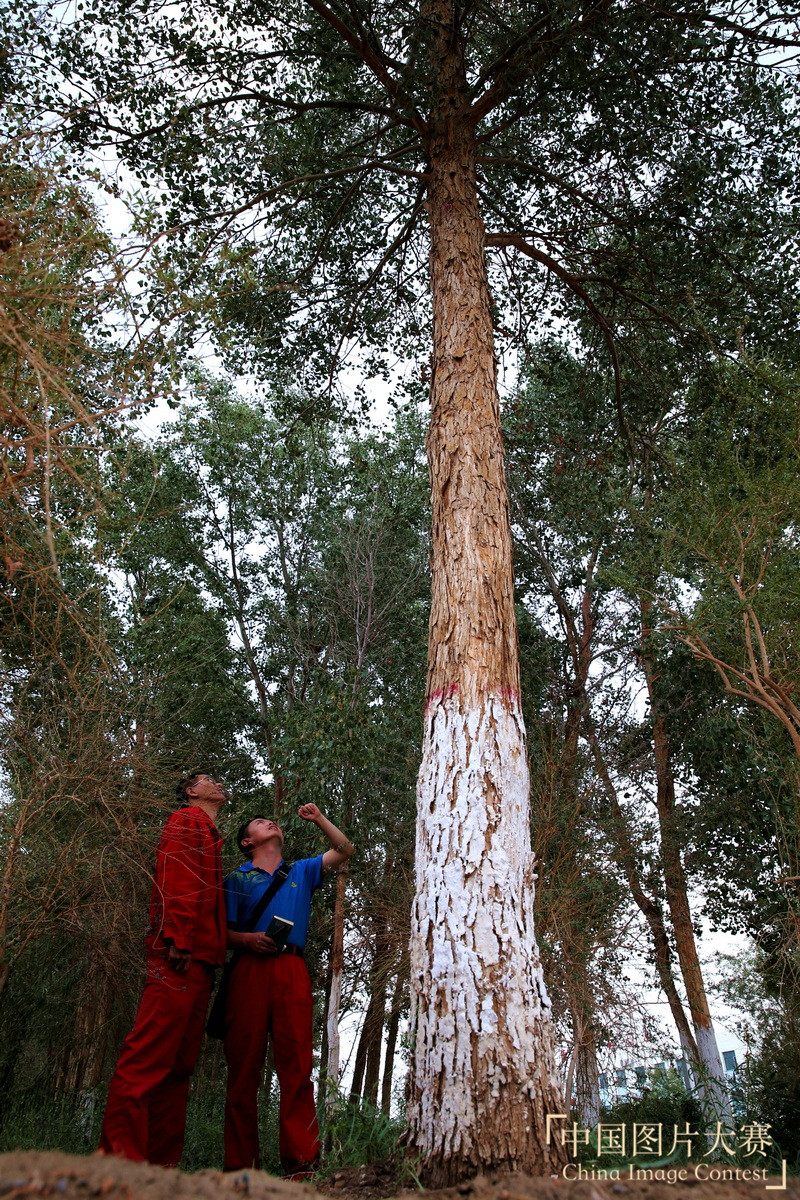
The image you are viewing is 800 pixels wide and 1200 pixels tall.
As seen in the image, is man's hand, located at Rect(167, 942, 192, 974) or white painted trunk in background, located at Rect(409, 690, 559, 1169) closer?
white painted trunk in background, located at Rect(409, 690, 559, 1169)

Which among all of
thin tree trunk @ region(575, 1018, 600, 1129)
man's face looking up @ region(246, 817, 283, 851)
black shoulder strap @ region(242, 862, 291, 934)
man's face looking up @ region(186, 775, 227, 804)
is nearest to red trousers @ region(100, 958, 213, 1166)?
black shoulder strap @ region(242, 862, 291, 934)

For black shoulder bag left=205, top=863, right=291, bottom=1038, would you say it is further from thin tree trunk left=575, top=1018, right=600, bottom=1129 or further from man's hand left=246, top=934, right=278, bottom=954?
thin tree trunk left=575, top=1018, right=600, bottom=1129

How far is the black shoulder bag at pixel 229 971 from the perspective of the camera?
376 centimetres

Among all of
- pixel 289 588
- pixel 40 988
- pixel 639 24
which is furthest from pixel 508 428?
pixel 40 988

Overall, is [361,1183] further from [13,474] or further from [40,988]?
[40,988]

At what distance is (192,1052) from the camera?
3.64 metres

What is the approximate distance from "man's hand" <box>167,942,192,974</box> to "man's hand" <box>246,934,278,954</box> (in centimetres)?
44

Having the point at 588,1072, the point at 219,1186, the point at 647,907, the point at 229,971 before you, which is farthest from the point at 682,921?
the point at 219,1186

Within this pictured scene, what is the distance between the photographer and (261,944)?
3.77 metres

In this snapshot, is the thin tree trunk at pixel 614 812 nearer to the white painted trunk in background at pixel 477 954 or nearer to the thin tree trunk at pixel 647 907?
the thin tree trunk at pixel 647 907

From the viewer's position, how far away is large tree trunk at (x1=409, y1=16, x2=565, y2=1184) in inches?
100

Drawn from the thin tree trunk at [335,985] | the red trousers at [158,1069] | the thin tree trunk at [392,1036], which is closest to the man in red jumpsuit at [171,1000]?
the red trousers at [158,1069]

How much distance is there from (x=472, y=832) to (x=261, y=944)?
148 centimetres

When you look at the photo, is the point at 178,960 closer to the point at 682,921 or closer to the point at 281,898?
the point at 281,898
